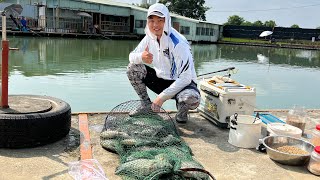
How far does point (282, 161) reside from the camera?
119 inches

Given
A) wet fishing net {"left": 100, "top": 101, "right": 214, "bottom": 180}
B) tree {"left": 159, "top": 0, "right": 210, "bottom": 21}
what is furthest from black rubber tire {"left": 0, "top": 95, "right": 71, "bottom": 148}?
tree {"left": 159, "top": 0, "right": 210, "bottom": 21}

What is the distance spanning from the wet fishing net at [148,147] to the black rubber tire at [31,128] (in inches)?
17.6

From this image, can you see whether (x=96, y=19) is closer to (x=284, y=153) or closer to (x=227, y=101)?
(x=227, y=101)

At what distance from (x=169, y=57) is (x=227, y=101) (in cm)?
83

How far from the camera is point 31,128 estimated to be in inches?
115

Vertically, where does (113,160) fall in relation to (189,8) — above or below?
below

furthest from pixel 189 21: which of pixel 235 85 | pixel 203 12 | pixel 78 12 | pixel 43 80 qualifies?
pixel 235 85

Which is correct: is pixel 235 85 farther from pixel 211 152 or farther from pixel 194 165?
pixel 194 165

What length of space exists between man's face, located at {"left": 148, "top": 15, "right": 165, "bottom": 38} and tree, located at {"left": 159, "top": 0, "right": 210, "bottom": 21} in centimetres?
4972

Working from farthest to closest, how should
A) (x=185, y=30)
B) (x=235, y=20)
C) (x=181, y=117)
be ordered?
1. (x=235, y=20)
2. (x=185, y=30)
3. (x=181, y=117)

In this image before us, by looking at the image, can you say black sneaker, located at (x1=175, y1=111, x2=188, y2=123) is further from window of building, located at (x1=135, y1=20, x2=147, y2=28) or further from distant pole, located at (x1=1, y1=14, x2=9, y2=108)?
window of building, located at (x1=135, y1=20, x2=147, y2=28)

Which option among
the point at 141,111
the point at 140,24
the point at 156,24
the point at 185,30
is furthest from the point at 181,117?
the point at 140,24

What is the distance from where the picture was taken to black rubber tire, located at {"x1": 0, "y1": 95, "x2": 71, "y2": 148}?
2852 millimetres

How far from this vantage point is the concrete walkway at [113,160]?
103 inches
